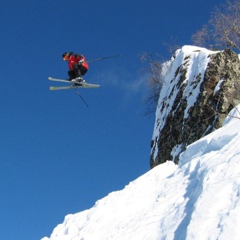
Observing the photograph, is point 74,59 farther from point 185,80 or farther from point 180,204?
→ point 180,204

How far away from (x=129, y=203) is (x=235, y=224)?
402cm

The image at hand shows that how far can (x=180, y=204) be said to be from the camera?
276 inches

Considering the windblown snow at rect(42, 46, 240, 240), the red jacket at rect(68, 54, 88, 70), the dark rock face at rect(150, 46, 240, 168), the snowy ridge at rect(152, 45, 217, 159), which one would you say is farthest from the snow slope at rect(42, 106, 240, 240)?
the red jacket at rect(68, 54, 88, 70)

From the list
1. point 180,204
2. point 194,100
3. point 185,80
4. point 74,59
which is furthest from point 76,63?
point 180,204

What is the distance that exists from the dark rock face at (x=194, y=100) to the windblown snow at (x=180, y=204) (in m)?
4.83

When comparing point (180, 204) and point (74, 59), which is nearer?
point (180, 204)

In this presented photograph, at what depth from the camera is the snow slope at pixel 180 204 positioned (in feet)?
18.0

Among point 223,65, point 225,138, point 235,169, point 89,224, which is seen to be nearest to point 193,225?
point 235,169

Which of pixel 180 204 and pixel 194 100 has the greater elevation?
pixel 194 100

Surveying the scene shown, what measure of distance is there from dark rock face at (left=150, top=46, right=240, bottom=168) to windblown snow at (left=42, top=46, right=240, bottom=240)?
4.83m

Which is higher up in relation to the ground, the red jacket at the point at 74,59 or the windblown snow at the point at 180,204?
the red jacket at the point at 74,59

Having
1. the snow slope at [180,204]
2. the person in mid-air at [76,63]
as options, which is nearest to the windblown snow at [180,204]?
the snow slope at [180,204]

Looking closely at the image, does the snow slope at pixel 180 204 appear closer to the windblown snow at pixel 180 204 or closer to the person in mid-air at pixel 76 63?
the windblown snow at pixel 180 204

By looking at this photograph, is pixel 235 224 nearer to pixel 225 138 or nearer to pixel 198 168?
pixel 198 168
